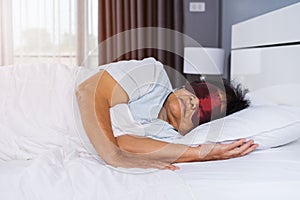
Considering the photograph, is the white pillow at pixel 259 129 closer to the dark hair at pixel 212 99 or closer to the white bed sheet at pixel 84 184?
the dark hair at pixel 212 99

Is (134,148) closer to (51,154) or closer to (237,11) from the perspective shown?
(51,154)

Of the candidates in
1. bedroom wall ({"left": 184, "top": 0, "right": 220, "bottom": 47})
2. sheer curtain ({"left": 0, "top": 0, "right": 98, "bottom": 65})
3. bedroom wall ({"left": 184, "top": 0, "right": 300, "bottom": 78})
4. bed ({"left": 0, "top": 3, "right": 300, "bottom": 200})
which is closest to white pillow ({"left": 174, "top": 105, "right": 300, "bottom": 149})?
bed ({"left": 0, "top": 3, "right": 300, "bottom": 200})

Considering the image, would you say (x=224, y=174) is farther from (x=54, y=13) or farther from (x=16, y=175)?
(x=54, y=13)

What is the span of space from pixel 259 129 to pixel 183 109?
1.00ft

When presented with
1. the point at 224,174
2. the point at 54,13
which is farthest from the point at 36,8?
the point at 224,174

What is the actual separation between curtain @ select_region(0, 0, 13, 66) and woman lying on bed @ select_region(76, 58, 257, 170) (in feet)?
6.62

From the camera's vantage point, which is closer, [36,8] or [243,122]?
[243,122]

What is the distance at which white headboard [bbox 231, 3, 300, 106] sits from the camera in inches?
57.8

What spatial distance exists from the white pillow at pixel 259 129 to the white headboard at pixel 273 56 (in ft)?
0.73

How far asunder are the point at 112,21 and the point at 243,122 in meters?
2.08

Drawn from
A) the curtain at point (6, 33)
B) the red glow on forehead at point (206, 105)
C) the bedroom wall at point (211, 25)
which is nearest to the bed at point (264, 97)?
the red glow on forehead at point (206, 105)

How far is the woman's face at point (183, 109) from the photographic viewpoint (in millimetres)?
1393

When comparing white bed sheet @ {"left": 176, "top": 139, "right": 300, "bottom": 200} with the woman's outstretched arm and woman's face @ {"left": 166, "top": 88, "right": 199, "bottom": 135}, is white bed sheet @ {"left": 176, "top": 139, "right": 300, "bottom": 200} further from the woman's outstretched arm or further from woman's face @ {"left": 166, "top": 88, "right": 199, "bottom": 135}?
woman's face @ {"left": 166, "top": 88, "right": 199, "bottom": 135}

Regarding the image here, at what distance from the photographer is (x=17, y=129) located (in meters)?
1.28
